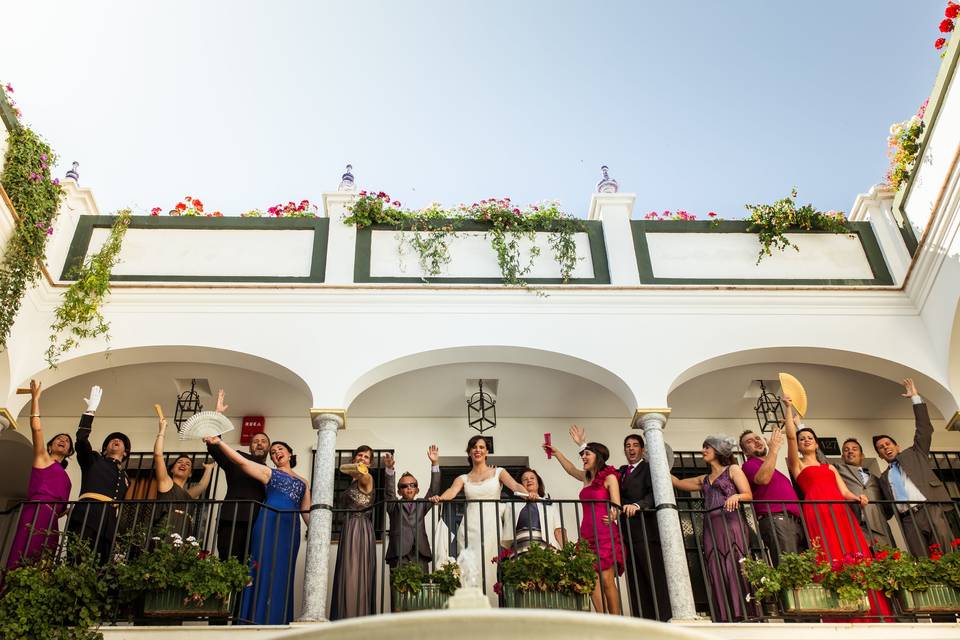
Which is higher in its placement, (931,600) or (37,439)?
(37,439)

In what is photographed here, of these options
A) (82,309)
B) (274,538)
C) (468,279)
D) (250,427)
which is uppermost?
(468,279)

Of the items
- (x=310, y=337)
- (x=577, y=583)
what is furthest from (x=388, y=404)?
(x=577, y=583)

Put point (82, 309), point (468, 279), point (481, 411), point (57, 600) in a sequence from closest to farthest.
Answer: point (57, 600) < point (82, 309) < point (468, 279) < point (481, 411)

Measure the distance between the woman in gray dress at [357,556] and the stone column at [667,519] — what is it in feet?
8.68

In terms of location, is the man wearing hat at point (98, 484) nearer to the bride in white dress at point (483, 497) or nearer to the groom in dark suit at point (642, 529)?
the bride in white dress at point (483, 497)

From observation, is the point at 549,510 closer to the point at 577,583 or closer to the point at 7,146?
the point at 577,583

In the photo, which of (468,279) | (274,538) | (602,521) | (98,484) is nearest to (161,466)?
(98,484)

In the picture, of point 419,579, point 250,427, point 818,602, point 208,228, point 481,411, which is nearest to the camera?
point 818,602

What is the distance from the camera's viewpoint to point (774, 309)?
9.03 m

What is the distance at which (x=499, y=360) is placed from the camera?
354 inches

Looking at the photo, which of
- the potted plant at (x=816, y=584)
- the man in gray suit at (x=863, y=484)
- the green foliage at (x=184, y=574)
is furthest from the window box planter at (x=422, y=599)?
the man in gray suit at (x=863, y=484)

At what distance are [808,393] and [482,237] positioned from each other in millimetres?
4493

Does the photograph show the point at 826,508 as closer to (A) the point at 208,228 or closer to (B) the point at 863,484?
(B) the point at 863,484

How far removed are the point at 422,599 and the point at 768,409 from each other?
541 cm
